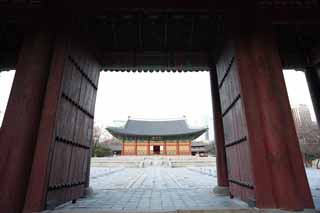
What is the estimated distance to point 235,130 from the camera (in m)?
3.53

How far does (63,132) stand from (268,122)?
3.20 meters

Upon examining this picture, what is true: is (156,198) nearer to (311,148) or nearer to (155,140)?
(311,148)

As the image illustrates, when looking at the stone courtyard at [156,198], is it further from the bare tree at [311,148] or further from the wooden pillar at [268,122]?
the bare tree at [311,148]

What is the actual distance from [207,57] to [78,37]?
132 inches

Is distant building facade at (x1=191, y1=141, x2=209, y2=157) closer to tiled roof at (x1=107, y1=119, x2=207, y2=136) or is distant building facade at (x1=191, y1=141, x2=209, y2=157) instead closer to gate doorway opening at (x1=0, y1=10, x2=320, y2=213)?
tiled roof at (x1=107, y1=119, x2=207, y2=136)

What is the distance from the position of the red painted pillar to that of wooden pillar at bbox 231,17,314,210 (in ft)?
6.74

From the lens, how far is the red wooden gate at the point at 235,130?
9.88 feet

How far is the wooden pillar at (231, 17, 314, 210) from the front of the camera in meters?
2.52

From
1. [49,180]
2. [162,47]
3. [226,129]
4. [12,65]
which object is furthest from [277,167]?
[12,65]

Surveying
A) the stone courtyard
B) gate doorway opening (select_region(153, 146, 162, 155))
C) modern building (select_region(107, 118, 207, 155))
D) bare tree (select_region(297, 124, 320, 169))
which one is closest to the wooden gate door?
the stone courtyard

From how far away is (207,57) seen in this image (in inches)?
208

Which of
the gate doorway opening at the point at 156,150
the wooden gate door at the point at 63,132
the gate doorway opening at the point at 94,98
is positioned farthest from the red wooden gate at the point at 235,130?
the gate doorway opening at the point at 156,150

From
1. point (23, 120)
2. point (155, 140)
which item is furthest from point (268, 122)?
point (155, 140)

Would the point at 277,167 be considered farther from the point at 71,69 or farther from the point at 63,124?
the point at 71,69
